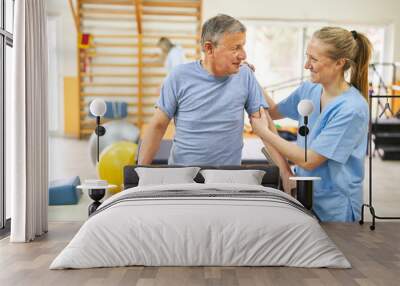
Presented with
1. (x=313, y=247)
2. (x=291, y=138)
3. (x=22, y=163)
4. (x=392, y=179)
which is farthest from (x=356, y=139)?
(x=291, y=138)

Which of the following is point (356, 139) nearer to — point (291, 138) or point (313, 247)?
point (313, 247)

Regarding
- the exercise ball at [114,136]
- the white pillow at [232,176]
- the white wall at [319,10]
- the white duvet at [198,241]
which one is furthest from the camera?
the white wall at [319,10]

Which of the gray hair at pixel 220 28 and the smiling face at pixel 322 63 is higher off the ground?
the gray hair at pixel 220 28

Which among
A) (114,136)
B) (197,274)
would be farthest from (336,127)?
(114,136)

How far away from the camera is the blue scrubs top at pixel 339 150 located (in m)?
3.73

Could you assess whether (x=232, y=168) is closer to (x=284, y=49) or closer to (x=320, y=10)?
(x=284, y=49)

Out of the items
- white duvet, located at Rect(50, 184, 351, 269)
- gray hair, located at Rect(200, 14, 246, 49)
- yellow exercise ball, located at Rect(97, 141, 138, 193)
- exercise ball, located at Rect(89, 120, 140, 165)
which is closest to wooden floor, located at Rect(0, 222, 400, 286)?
white duvet, located at Rect(50, 184, 351, 269)

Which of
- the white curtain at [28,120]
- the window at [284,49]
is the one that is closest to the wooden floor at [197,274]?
the white curtain at [28,120]

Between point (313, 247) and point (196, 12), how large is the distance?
7571 mm

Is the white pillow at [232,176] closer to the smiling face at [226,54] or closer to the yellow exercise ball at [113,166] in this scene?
the smiling face at [226,54]

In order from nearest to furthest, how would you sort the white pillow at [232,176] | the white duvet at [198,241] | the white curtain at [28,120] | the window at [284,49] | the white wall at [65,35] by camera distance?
the white duvet at [198,241] < the white curtain at [28,120] < the white pillow at [232,176] < the window at [284,49] < the white wall at [65,35]

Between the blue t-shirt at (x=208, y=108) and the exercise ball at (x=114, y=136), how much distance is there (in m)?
3.01

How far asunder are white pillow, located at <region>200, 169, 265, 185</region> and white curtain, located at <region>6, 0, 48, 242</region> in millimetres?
1097

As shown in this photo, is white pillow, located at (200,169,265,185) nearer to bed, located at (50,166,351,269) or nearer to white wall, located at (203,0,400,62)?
bed, located at (50,166,351,269)
